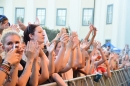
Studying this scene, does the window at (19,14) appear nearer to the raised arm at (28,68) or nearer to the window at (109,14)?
the window at (109,14)

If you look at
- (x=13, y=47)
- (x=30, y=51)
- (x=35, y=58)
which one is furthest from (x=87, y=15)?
(x=13, y=47)

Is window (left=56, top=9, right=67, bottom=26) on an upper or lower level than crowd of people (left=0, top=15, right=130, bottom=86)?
upper

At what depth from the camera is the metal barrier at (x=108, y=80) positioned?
528cm

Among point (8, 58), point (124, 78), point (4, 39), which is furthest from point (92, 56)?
point (8, 58)

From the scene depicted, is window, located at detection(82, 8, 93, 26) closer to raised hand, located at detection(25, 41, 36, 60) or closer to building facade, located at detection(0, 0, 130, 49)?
building facade, located at detection(0, 0, 130, 49)

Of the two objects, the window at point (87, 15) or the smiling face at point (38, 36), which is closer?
the smiling face at point (38, 36)

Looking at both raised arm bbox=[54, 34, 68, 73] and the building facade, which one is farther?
the building facade

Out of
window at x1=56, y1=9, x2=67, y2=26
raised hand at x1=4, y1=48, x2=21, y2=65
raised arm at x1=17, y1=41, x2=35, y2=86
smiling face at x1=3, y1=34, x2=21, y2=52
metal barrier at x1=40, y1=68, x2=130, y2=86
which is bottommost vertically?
metal barrier at x1=40, y1=68, x2=130, y2=86

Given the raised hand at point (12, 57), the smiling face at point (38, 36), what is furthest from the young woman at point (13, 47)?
the smiling face at point (38, 36)

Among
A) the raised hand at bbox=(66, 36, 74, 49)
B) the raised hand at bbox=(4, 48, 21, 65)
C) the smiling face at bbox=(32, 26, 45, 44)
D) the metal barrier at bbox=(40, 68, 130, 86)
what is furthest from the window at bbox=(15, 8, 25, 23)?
the raised hand at bbox=(4, 48, 21, 65)

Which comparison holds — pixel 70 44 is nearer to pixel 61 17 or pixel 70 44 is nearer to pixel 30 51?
pixel 30 51

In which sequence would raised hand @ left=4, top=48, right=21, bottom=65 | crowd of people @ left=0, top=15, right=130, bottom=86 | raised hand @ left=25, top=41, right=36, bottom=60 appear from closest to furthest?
1. raised hand @ left=4, top=48, right=21, bottom=65
2. crowd of people @ left=0, top=15, right=130, bottom=86
3. raised hand @ left=25, top=41, right=36, bottom=60

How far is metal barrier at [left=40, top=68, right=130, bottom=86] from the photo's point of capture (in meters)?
5.28

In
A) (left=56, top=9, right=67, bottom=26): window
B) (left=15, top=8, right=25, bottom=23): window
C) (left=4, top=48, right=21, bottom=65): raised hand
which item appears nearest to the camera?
(left=4, top=48, right=21, bottom=65): raised hand
